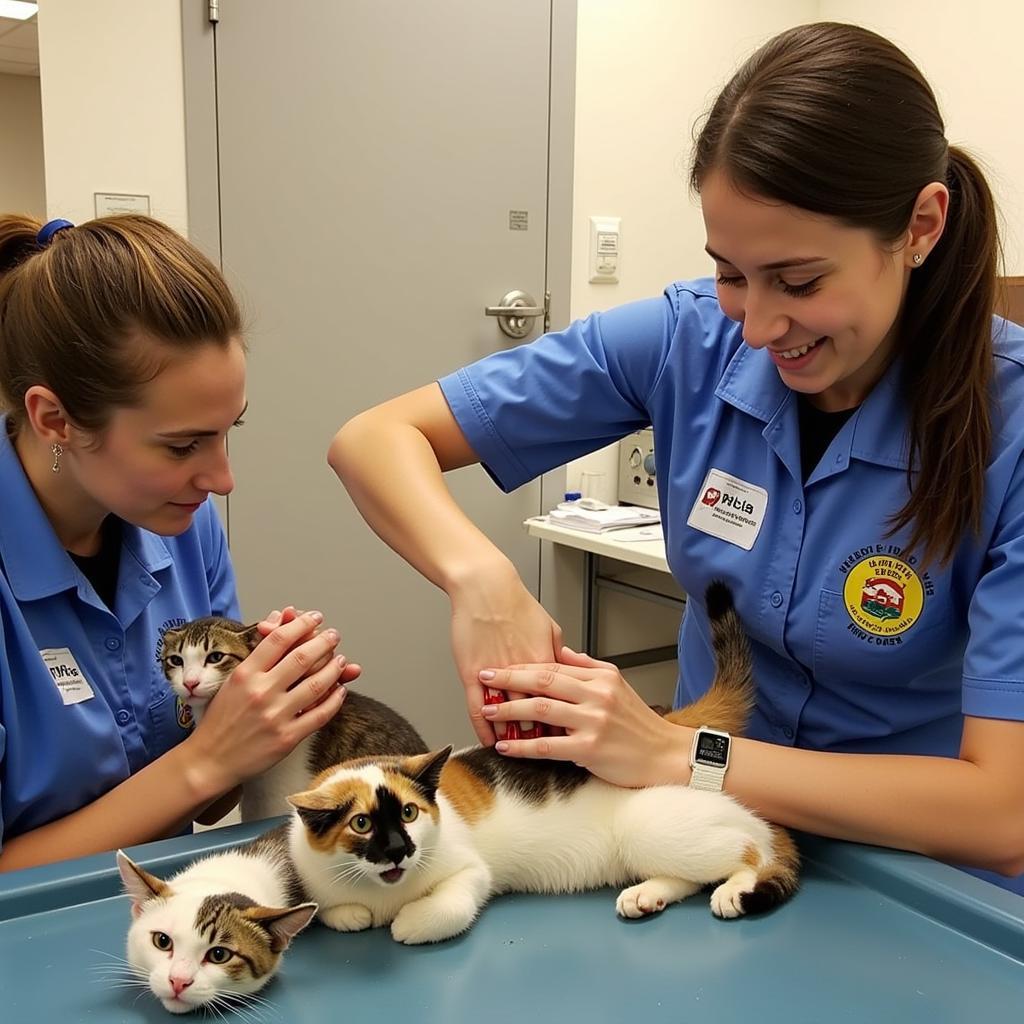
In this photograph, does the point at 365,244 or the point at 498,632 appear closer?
the point at 498,632

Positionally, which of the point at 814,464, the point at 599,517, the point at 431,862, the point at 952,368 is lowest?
the point at 599,517

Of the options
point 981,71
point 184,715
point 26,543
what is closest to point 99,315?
point 26,543

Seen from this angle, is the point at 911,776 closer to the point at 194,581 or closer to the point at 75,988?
the point at 75,988

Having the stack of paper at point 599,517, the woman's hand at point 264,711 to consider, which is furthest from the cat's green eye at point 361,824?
the stack of paper at point 599,517

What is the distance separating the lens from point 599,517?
9.38ft

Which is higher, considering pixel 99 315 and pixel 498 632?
pixel 99 315

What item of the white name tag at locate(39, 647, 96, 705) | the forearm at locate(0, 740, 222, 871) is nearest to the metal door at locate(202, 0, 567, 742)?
the white name tag at locate(39, 647, 96, 705)

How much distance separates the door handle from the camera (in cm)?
288

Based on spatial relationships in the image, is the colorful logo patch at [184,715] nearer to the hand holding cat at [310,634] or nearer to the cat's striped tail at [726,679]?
the hand holding cat at [310,634]

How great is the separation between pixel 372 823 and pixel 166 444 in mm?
486

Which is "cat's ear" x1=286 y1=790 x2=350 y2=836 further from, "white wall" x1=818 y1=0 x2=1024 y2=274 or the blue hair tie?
"white wall" x1=818 y1=0 x2=1024 y2=274

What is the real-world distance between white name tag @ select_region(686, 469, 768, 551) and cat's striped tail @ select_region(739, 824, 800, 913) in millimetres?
334

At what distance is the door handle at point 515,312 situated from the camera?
2.88 metres

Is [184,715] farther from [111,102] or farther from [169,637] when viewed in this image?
[111,102]
